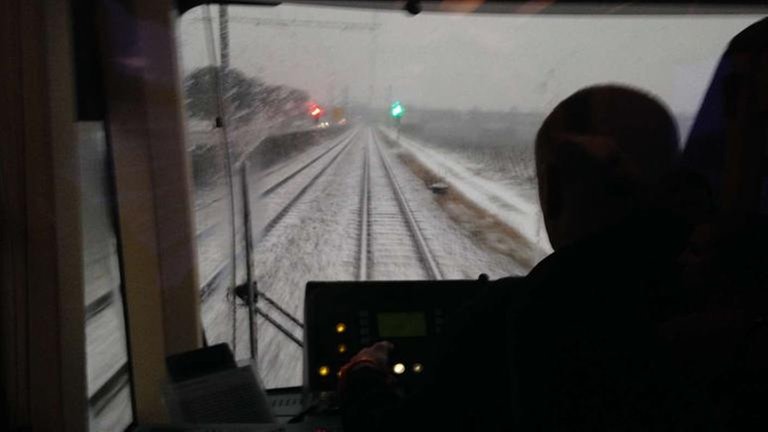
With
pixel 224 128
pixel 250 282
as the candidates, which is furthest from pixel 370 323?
pixel 224 128

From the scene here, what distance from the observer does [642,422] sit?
1.24 meters

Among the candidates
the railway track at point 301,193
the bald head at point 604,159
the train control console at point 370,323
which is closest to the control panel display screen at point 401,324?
the train control console at point 370,323

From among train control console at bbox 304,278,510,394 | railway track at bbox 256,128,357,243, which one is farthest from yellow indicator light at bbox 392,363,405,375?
railway track at bbox 256,128,357,243

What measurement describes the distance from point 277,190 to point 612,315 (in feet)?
12.6

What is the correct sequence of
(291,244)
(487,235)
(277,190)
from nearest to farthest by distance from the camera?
(487,235) → (291,244) → (277,190)

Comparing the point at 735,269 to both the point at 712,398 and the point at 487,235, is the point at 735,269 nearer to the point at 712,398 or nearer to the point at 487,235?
the point at 712,398

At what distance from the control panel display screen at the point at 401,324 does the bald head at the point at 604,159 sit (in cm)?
107

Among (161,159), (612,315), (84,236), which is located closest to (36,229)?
(84,236)

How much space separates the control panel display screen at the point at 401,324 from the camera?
2438 millimetres

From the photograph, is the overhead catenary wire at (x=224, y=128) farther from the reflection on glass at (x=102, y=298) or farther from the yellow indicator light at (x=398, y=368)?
the yellow indicator light at (x=398, y=368)

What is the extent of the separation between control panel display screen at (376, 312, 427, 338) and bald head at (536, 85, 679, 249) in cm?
107

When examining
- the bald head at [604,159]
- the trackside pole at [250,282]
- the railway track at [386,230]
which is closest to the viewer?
the bald head at [604,159]

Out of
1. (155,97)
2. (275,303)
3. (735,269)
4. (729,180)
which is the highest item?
(155,97)

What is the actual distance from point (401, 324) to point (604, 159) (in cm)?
125
